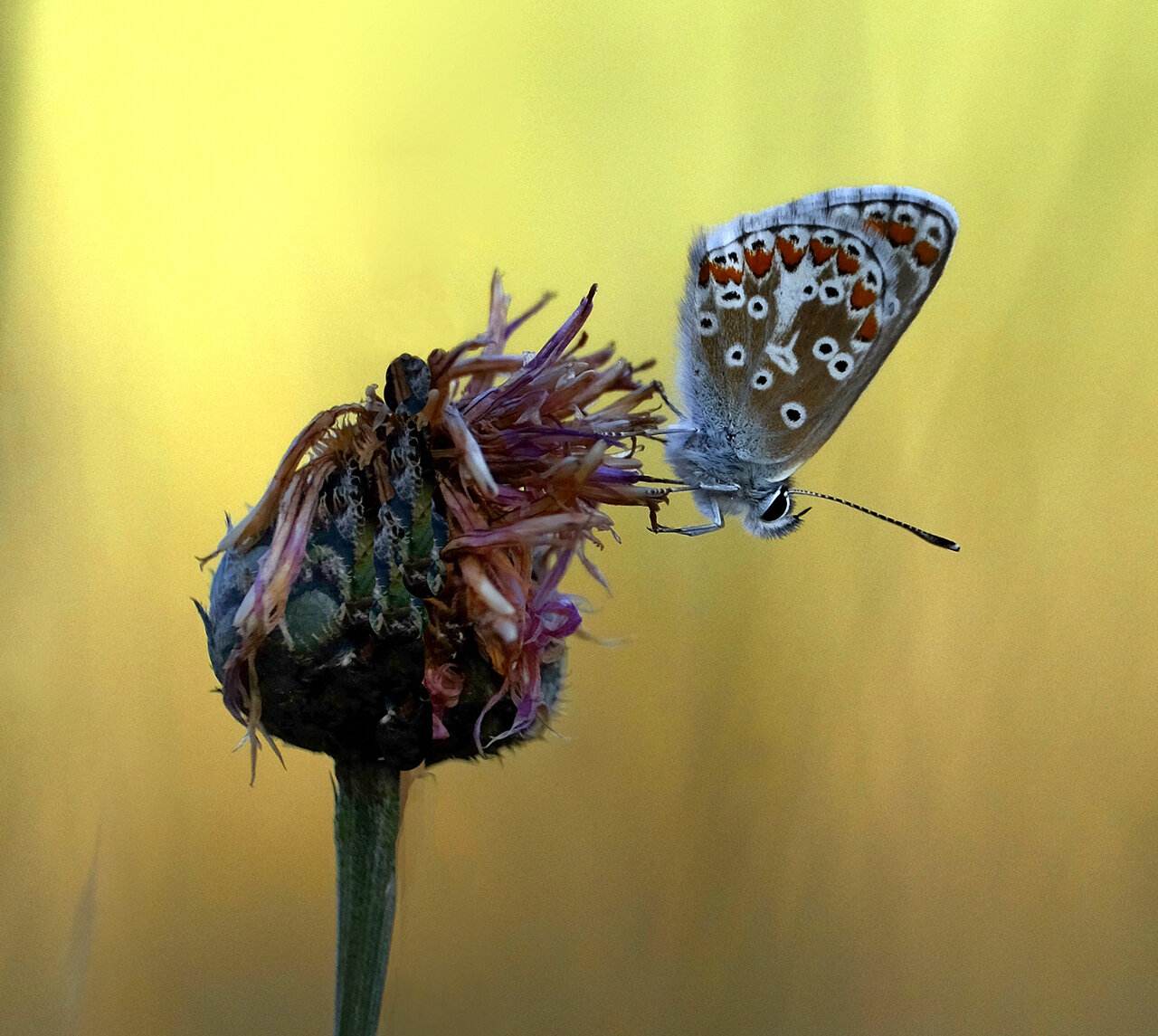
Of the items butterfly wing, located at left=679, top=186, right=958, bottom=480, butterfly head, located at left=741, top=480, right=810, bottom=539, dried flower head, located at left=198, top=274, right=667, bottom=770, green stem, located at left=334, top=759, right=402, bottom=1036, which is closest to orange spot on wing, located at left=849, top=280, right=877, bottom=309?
butterfly wing, located at left=679, top=186, right=958, bottom=480

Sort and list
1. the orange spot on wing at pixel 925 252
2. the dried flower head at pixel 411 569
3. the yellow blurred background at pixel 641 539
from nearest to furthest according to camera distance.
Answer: the dried flower head at pixel 411 569 → the orange spot on wing at pixel 925 252 → the yellow blurred background at pixel 641 539

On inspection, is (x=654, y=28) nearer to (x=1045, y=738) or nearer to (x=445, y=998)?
(x=1045, y=738)

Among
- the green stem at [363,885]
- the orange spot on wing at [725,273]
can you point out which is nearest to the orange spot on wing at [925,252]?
the orange spot on wing at [725,273]

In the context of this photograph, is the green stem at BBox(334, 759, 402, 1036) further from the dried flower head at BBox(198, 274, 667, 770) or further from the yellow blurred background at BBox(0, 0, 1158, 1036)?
the yellow blurred background at BBox(0, 0, 1158, 1036)

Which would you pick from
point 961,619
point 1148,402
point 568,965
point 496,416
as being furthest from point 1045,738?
point 496,416

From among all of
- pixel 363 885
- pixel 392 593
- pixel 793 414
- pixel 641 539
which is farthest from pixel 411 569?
pixel 641 539

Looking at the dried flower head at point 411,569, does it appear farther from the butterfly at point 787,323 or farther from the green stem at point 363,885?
the butterfly at point 787,323

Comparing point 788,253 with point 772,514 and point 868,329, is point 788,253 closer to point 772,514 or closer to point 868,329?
point 868,329
